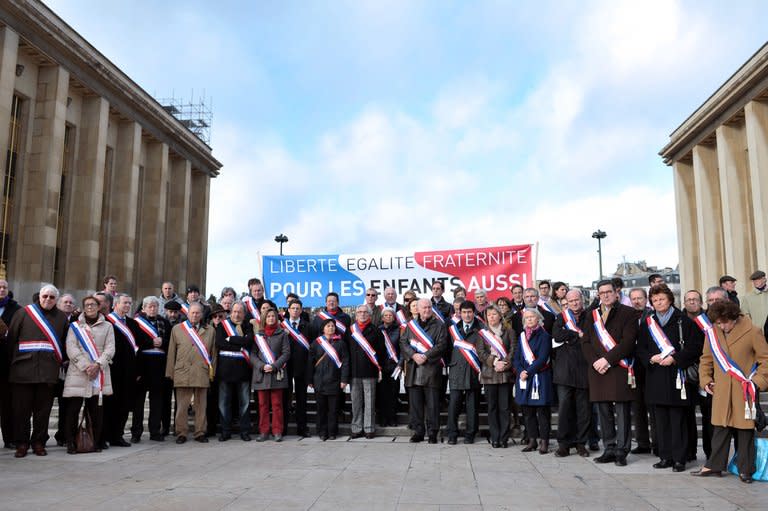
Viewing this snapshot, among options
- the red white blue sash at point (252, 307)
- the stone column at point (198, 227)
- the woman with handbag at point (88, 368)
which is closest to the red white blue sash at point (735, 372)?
the red white blue sash at point (252, 307)

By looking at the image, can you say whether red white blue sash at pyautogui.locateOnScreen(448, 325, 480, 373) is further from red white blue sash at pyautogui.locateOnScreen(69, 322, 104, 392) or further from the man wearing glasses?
the man wearing glasses

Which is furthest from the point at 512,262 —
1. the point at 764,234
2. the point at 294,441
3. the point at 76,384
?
the point at 764,234

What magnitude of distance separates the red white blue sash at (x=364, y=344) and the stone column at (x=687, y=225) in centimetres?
3254

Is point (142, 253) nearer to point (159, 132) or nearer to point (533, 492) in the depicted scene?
point (159, 132)

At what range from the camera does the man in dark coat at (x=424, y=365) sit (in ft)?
33.1

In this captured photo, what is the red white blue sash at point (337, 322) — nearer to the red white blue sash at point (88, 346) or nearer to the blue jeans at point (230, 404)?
the blue jeans at point (230, 404)

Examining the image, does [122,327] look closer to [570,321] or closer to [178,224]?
[570,321]

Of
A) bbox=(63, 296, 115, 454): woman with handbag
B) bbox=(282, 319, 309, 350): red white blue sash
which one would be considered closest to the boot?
bbox=(282, 319, 309, 350): red white blue sash

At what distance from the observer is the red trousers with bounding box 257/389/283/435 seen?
→ 34.6 feet

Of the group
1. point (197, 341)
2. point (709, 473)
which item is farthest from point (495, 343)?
point (197, 341)

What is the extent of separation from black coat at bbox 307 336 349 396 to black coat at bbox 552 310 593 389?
3.57 metres

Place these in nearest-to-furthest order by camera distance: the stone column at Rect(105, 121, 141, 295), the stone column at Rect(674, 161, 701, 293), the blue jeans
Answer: the blue jeans, the stone column at Rect(105, 121, 141, 295), the stone column at Rect(674, 161, 701, 293)

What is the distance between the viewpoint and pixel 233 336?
1066 centimetres

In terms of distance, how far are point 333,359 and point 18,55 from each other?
2230 centimetres
